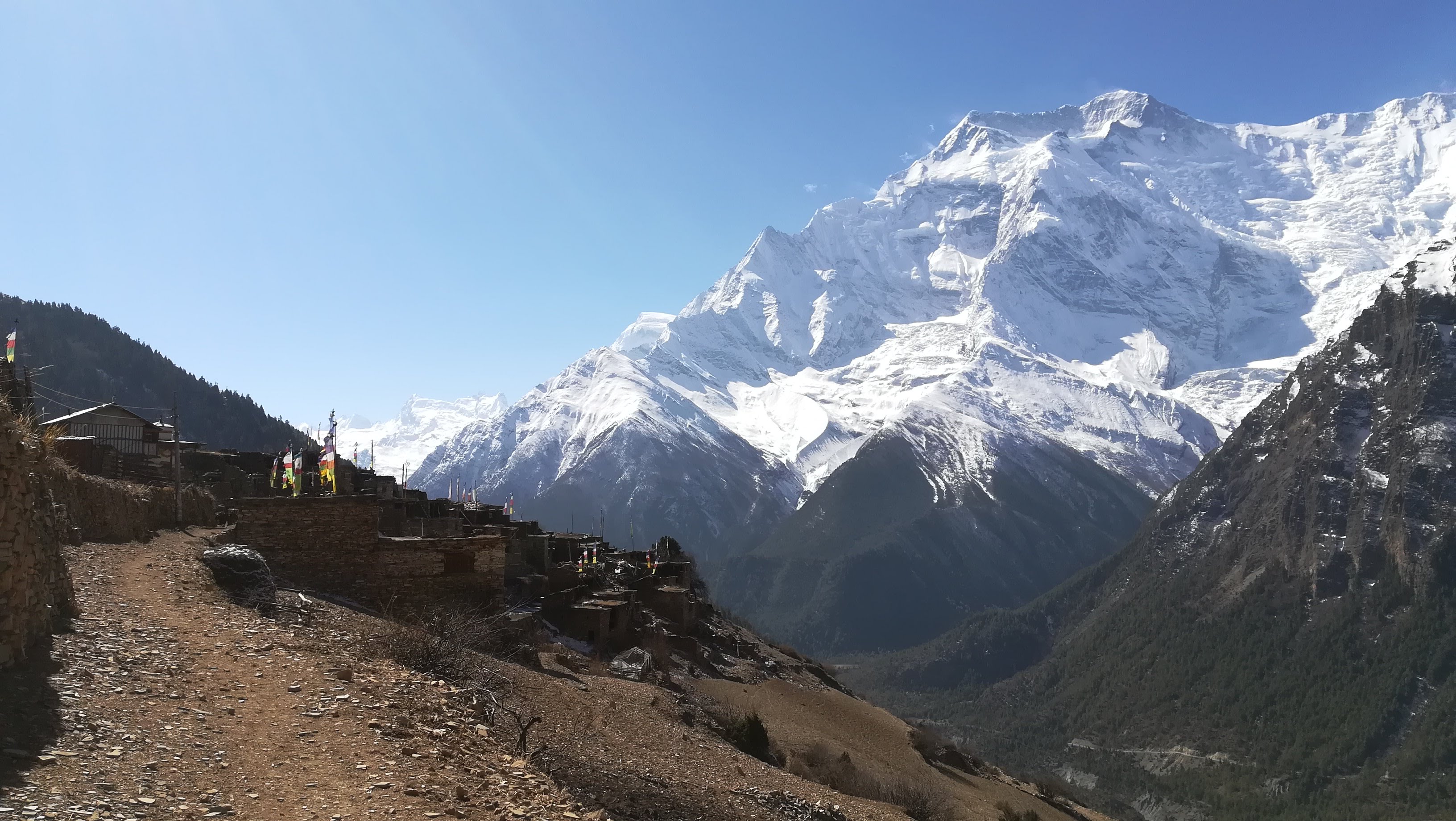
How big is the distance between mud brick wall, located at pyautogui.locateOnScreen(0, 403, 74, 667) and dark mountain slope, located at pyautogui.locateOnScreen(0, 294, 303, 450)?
5930 inches

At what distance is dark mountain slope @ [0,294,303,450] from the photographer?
159625 mm

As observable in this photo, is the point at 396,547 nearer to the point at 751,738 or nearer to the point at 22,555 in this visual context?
the point at 751,738

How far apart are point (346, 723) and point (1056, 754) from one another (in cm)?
18567

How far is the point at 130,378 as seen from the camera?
172 meters

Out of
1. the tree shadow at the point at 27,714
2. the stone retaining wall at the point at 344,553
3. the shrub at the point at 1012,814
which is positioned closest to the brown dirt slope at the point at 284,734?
the tree shadow at the point at 27,714

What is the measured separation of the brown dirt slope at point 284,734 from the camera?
38.8 ft

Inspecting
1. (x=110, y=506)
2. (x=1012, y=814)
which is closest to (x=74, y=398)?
(x=110, y=506)

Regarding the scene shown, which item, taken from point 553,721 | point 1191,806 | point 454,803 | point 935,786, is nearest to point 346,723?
point 454,803

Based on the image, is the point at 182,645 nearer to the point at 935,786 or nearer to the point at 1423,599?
the point at 935,786

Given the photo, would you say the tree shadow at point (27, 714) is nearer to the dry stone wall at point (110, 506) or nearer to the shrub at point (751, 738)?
the dry stone wall at point (110, 506)

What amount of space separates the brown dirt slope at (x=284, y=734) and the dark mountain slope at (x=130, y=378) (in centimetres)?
14615

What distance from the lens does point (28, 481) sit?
14602mm

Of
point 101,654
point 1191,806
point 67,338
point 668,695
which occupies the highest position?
point 67,338

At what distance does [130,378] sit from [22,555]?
18156cm
